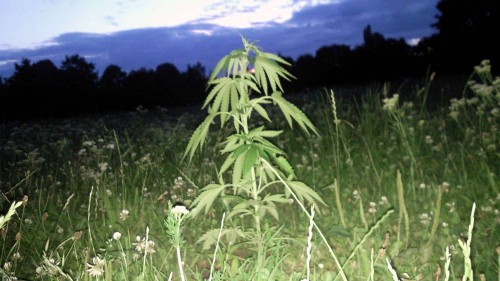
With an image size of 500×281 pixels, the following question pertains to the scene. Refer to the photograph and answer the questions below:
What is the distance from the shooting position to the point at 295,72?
20625mm

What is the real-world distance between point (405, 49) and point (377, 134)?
58.5ft

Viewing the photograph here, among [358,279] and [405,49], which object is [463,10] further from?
[358,279]

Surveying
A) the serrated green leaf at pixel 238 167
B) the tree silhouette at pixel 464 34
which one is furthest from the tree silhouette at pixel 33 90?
the serrated green leaf at pixel 238 167

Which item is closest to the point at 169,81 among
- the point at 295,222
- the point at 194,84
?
the point at 194,84

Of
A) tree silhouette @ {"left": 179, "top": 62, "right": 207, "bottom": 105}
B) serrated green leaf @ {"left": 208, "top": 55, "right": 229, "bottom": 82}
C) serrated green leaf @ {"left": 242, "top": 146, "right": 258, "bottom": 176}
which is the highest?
serrated green leaf @ {"left": 208, "top": 55, "right": 229, "bottom": 82}

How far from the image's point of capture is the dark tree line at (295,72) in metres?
16.4

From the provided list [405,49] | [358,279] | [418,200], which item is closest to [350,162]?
[418,200]

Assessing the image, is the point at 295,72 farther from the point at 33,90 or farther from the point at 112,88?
the point at 33,90

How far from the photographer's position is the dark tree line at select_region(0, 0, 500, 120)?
16.4 meters

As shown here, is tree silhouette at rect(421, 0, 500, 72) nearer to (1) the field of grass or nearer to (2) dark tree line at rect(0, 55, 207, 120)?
(2) dark tree line at rect(0, 55, 207, 120)

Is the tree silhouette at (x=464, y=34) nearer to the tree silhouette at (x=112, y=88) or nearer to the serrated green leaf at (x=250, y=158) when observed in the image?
the tree silhouette at (x=112, y=88)

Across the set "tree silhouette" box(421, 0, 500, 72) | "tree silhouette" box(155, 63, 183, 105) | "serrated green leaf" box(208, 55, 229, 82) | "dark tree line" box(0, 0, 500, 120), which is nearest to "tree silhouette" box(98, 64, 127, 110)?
"dark tree line" box(0, 0, 500, 120)

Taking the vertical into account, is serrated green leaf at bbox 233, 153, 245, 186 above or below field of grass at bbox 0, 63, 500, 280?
above

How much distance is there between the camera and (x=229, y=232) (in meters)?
2.81
